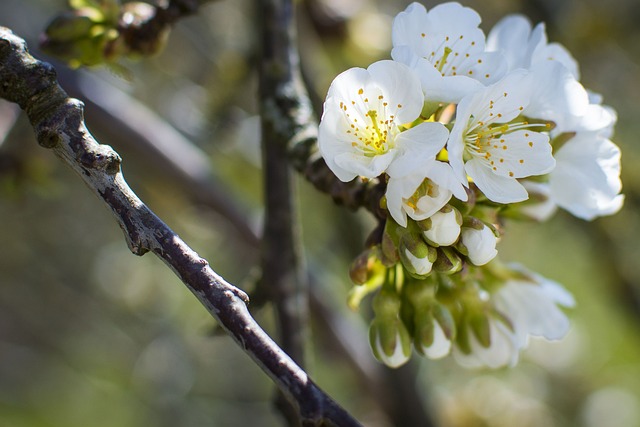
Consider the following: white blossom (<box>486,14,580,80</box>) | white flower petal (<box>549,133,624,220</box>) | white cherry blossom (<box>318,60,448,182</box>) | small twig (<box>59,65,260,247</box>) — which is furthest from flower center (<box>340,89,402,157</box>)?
small twig (<box>59,65,260,247</box>)

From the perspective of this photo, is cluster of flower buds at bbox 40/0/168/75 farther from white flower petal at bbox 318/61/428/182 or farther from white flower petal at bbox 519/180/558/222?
white flower petal at bbox 519/180/558/222

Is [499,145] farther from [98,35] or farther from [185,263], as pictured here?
[98,35]

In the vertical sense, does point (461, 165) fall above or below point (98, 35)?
above

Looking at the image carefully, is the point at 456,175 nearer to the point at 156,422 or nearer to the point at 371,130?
the point at 371,130

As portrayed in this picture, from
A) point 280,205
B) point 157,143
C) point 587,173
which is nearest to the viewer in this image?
point 587,173

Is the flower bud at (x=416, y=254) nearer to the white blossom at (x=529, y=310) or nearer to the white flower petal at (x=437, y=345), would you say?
the white flower petal at (x=437, y=345)

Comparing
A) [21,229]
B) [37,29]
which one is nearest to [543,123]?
[37,29]

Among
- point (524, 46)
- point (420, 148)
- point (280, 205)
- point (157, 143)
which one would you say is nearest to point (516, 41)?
point (524, 46)
